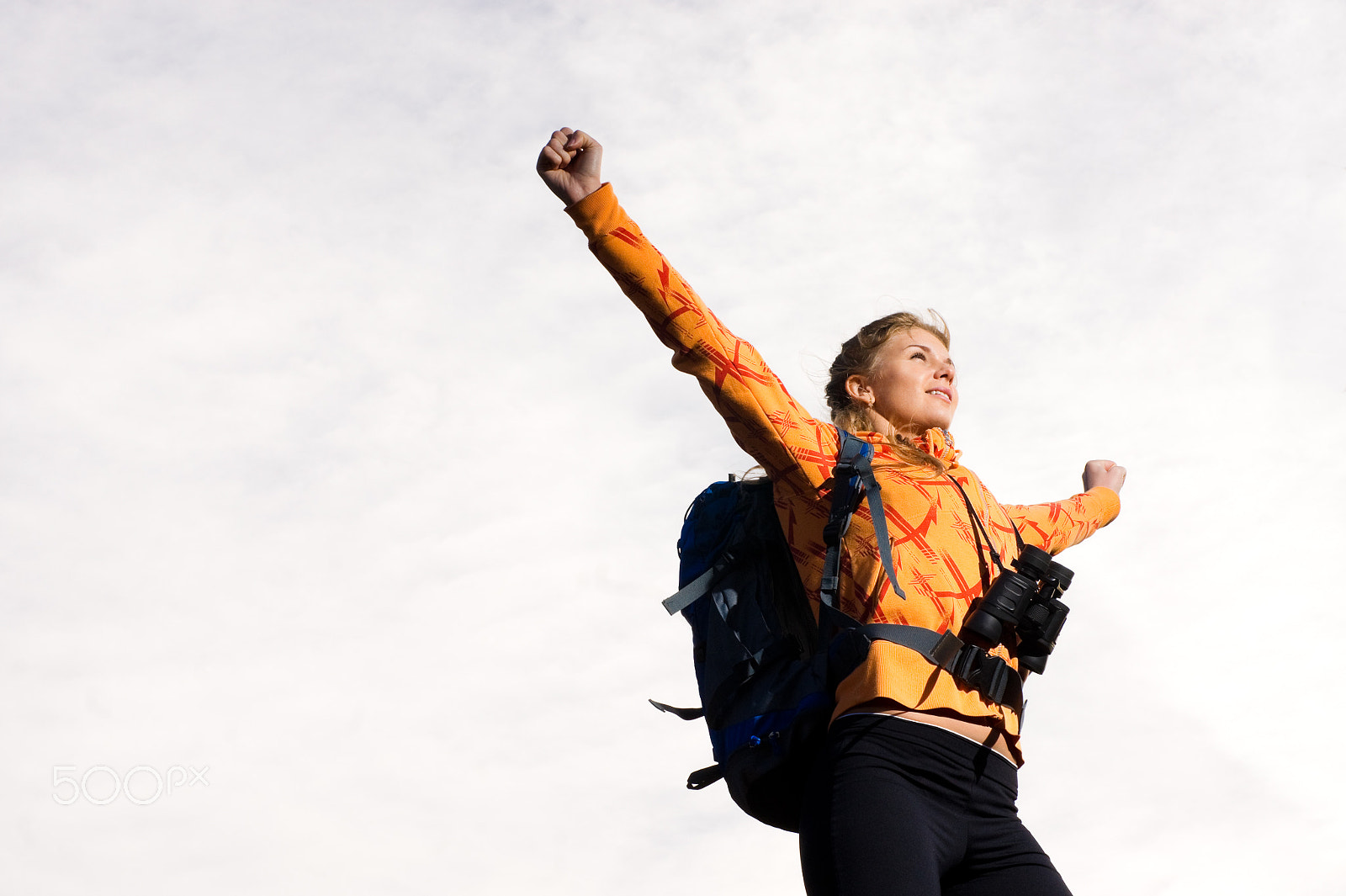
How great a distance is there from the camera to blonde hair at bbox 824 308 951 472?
4.51 m

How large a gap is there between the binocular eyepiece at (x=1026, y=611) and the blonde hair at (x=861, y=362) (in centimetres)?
74

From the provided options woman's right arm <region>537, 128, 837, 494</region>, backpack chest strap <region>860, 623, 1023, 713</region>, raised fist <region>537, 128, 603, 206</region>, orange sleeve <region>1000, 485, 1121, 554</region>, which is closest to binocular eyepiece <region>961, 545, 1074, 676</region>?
backpack chest strap <region>860, 623, 1023, 713</region>

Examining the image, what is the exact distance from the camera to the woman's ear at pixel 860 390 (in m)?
4.58

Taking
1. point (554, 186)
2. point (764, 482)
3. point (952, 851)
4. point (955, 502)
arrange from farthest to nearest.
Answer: point (764, 482)
point (955, 502)
point (554, 186)
point (952, 851)

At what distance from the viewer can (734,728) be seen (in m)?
3.88

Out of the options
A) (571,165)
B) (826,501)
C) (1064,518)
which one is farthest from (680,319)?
(1064,518)

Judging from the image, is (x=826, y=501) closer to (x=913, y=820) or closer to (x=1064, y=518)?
(x=913, y=820)

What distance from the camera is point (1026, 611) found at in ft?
12.3

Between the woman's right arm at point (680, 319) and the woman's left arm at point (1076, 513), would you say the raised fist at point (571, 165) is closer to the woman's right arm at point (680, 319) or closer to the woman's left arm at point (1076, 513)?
the woman's right arm at point (680, 319)

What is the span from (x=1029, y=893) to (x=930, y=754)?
49 cm

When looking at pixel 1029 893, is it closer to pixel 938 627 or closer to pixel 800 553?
pixel 938 627

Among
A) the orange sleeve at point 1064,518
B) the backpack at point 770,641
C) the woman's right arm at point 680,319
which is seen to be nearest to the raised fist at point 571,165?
the woman's right arm at point 680,319

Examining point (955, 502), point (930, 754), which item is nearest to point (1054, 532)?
point (955, 502)

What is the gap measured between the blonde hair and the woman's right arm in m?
0.66
